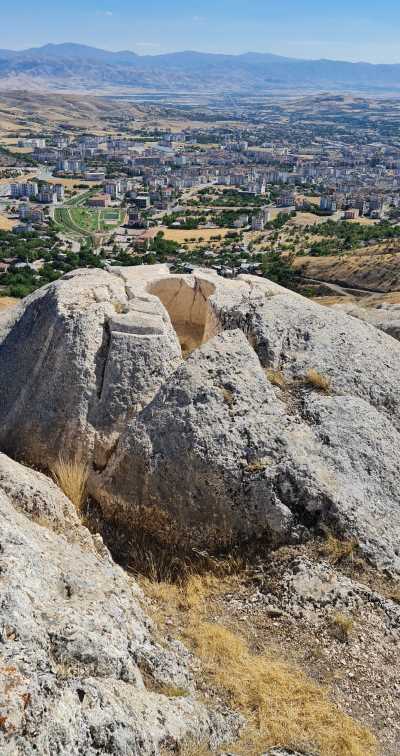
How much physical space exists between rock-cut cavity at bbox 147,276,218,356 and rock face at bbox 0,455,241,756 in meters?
5.09

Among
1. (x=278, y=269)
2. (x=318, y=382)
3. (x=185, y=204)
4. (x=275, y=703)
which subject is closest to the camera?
(x=275, y=703)

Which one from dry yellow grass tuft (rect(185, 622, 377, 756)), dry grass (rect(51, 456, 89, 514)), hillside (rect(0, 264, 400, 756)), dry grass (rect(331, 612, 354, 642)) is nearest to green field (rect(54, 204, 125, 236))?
hillside (rect(0, 264, 400, 756))

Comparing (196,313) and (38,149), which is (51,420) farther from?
(38,149)

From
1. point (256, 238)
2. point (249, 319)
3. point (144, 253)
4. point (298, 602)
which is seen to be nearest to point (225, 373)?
point (249, 319)

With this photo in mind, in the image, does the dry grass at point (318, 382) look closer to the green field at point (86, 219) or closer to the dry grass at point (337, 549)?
the dry grass at point (337, 549)

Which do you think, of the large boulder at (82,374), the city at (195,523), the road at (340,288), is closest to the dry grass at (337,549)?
the city at (195,523)

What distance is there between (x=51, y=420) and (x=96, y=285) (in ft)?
7.46

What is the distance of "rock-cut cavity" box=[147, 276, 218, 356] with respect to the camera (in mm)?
10648

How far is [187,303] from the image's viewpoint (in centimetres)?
1101

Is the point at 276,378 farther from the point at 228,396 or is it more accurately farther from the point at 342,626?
the point at 342,626

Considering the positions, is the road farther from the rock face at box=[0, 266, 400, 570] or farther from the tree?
the rock face at box=[0, 266, 400, 570]

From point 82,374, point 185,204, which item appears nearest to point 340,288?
point 82,374

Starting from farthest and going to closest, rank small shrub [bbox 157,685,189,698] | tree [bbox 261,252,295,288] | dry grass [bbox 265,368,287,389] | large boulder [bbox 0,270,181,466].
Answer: tree [bbox 261,252,295,288], dry grass [bbox 265,368,287,389], large boulder [bbox 0,270,181,466], small shrub [bbox 157,685,189,698]

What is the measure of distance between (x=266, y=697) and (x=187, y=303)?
22.3ft
